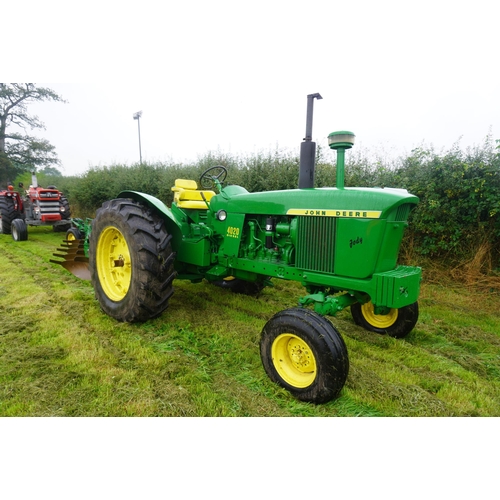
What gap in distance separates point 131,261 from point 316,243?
1709 mm

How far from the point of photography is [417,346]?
127 inches

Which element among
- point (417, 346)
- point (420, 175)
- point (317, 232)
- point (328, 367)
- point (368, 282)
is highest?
point (420, 175)

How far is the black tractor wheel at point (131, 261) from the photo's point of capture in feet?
10.6

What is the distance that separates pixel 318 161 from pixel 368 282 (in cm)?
504

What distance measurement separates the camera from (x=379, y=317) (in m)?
3.47

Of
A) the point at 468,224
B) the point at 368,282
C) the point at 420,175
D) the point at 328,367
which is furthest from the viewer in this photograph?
the point at 420,175

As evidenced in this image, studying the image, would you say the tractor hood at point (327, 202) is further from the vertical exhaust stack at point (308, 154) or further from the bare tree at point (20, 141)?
the bare tree at point (20, 141)

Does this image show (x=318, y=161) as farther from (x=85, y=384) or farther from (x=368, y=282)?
(x=85, y=384)

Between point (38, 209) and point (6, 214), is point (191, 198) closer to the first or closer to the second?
point (38, 209)

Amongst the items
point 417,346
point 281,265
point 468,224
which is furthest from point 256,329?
point 468,224

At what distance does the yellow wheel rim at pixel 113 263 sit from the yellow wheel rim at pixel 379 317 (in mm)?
2423

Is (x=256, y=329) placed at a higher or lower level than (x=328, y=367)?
lower

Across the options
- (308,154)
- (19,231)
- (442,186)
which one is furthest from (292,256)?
(19,231)

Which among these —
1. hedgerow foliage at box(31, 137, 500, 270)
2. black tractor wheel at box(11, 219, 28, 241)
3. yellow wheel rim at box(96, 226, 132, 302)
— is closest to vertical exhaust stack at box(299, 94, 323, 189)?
yellow wheel rim at box(96, 226, 132, 302)
